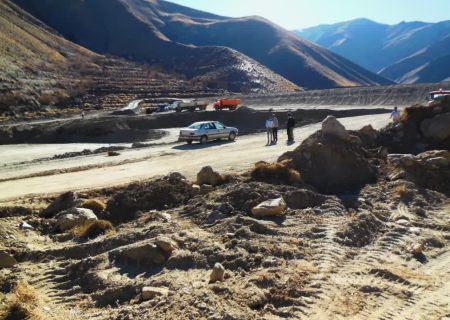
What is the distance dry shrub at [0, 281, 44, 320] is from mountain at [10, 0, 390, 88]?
109083 millimetres

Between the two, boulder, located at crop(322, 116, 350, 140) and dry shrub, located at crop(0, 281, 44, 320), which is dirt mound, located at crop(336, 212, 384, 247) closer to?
boulder, located at crop(322, 116, 350, 140)

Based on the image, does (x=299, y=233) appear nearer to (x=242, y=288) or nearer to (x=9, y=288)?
(x=242, y=288)

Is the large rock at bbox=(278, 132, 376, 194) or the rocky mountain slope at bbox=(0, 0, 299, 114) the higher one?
the rocky mountain slope at bbox=(0, 0, 299, 114)

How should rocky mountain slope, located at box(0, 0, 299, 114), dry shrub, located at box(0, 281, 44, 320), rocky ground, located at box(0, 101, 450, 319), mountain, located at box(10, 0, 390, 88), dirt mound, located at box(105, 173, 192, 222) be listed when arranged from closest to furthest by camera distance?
1. rocky ground, located at box(0, 101, 450, 319)
2. dry shrub, located at box(0, 281, 44, 320)
3. dirt mound, located at box(105, 173, 192, 222)
4. rocky mountain slope, located at box(0, 0, 299, 114)
5. mountain, located at box(10, 0, 390, 88)

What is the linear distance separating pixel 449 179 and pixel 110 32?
128 m

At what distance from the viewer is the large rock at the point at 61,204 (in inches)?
583

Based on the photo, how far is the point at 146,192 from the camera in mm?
15312

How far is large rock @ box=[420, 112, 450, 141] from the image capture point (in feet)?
66.0

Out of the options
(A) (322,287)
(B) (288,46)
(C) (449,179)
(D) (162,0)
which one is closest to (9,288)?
(A) (322,287)

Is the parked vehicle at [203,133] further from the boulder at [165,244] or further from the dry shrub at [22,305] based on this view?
the dry shrub at [22,305]

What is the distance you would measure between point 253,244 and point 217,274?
176 centimetres

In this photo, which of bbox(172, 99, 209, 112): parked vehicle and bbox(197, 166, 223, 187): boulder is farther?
bbox(172, 99, 209, 112): parked vehicle

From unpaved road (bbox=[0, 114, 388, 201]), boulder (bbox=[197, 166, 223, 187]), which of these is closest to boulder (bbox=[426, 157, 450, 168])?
unpaved road (bbox=[0, 114, 388, 201])

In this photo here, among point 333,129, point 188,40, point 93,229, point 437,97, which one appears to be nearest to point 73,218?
point 93,229
